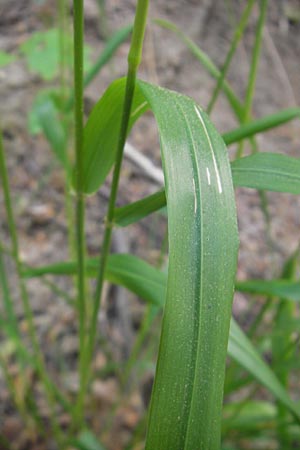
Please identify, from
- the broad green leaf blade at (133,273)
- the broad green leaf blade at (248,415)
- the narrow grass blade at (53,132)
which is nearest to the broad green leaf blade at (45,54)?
the narrow grass blade at (53,132)

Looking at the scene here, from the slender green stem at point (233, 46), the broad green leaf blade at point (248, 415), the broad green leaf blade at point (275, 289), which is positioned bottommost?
the broad green leaf blade at point (248, 415)

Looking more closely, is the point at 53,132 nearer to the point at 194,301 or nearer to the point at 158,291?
the point at 158,291

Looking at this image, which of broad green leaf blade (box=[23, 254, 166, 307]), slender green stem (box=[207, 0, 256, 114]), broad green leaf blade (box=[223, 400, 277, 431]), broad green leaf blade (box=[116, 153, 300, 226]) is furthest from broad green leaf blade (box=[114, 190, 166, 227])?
broad green leaf blade (box=[223, 400, 277, 431])

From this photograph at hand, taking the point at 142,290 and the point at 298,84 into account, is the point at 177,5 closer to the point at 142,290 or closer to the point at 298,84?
the point at 298,84

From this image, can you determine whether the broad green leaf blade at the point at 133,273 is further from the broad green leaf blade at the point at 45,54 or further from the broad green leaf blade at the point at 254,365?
the broad green leaf blade at the point at 45,54

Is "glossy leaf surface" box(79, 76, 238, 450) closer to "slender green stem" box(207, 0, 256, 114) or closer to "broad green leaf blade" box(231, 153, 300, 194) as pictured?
"broad green leaf blade" box(231, 153, 300, 194)

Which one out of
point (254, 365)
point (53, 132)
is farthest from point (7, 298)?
point (254, 365)

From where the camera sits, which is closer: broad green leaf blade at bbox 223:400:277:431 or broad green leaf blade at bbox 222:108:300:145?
broad green leaf blade at bbox 222:108:300:145
